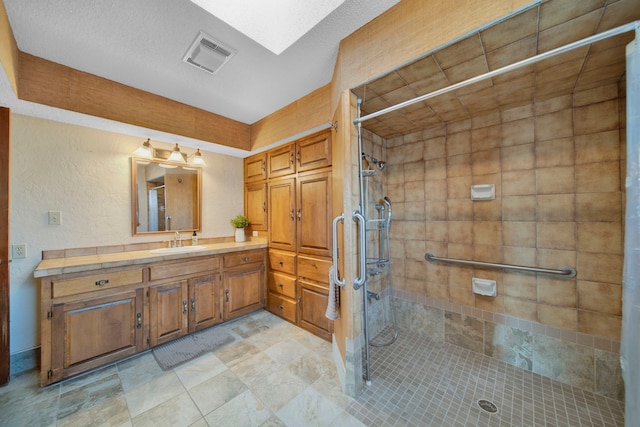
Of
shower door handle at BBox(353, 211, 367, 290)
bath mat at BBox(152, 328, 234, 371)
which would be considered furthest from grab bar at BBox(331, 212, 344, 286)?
bath mat at BBox(152, 328, 234, 371)

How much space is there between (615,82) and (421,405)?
8.01 feet

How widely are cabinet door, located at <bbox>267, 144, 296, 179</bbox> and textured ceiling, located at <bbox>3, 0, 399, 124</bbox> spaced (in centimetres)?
59

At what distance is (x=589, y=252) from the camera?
61.6 inches

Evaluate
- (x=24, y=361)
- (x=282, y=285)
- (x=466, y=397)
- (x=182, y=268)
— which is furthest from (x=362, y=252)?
(x=24, y=361)

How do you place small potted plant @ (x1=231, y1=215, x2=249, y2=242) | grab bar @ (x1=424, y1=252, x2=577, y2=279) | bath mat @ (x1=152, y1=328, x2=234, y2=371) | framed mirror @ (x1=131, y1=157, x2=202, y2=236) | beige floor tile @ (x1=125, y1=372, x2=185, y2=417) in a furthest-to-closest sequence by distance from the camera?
1. small potted plant @ (x1=231, y1=215, x2=249, y2=242)
2. framed mirror @ (x1=131, y1=157, x2=202, y2=236)
3. bath mat @ (x1=152, y1=328, x2=234, y2=371)
4. grab bar @ (x1=424, y1=252, x2=577, y2=279)
5. beige floor tile @ (x1=125, y1=372, x2=185, y2=417)

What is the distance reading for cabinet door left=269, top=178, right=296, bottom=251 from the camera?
2.58m

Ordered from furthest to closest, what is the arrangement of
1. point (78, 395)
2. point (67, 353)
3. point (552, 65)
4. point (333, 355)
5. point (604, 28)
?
point (333, 355) → point (67, 353) → point (78, 395) → point (552, 65) → point (604, 28)

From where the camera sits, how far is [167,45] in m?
1.61

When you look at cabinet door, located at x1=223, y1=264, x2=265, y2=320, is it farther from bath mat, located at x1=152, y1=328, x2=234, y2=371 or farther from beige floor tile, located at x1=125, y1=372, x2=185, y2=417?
beige floor tile, located at x1=125, y1=372, x2=185, y2=417

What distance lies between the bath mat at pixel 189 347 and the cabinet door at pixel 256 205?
4.20ft

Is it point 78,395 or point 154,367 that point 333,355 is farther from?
point 78,395

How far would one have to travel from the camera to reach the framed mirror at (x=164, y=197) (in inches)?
95.0

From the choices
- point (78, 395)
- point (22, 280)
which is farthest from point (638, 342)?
point (22, 280)

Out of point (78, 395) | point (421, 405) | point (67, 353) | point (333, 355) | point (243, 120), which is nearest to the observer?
point (421, 405)
